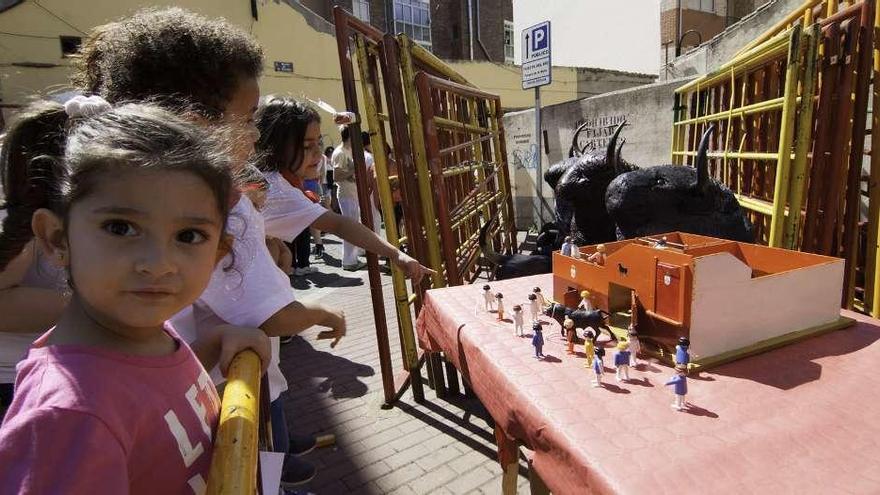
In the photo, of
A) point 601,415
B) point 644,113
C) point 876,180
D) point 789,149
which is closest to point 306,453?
point 601,415

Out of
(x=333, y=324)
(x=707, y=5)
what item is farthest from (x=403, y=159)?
(x=707, y=5)

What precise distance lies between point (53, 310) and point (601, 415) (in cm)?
139

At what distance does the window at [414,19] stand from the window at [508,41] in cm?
378

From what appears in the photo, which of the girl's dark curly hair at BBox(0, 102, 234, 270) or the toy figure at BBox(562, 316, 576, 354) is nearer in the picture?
the girl's dark curly hair at BBox(0, 102, 234, 270)

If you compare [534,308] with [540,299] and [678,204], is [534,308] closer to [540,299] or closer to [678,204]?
[540,299]

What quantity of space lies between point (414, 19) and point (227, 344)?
19.4 m

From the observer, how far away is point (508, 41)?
21375 millimetres

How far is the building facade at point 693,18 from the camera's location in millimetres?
14477

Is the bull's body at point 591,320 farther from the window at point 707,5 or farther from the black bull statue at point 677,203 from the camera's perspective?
the window at point 707,5

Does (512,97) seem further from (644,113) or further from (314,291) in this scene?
(314,291)

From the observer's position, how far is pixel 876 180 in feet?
7.72

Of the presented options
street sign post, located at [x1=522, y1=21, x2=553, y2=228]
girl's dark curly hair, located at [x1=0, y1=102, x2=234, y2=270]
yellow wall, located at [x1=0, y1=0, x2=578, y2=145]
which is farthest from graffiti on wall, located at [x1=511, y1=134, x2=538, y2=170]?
girl's dark curly hair, located at [x1=0, y1=102, x2=234, y2=270]

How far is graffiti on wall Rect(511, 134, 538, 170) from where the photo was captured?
8078 millimetres

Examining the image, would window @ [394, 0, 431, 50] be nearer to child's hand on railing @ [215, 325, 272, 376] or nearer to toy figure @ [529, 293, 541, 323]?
toy figure @ [529, 293, 541, 323]
